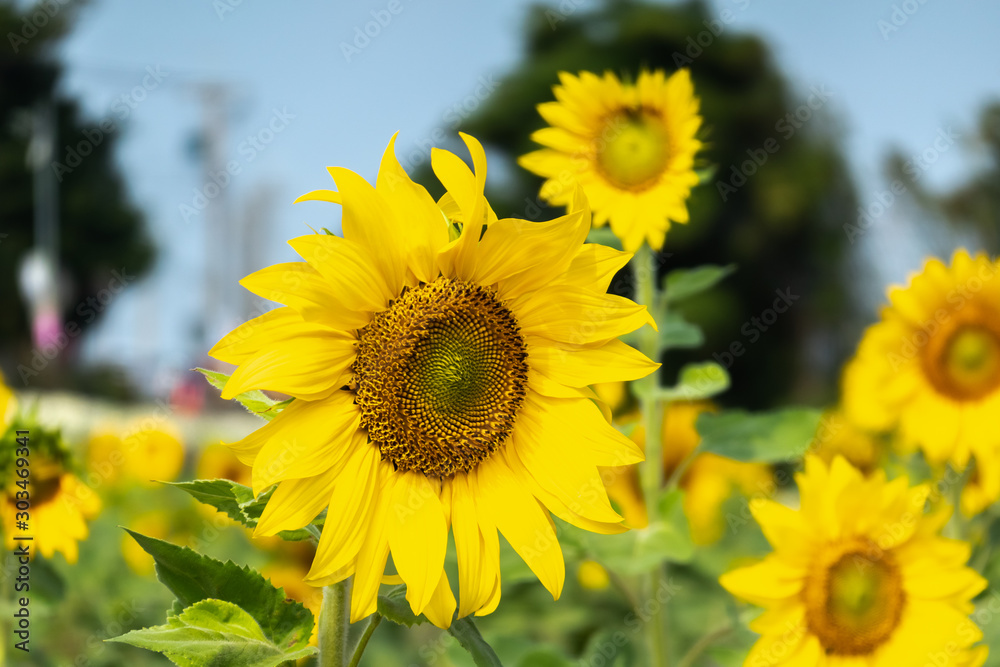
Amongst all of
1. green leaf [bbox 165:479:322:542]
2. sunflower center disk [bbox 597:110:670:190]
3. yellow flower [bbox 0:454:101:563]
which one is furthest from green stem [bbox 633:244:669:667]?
yellow flower [bbox 0:454:101:563]

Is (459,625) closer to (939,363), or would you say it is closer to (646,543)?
(646,543)

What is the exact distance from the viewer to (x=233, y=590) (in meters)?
1.01

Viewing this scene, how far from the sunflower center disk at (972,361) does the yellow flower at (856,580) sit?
0.73 meters

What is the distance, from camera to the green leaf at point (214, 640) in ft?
2.85

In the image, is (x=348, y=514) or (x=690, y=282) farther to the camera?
(x=690, y=282)

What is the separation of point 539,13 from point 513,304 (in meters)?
17.7

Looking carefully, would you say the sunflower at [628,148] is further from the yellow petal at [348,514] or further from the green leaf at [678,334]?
the yellow petal at [348,514]

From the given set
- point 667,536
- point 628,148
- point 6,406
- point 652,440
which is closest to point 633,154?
point 628,148

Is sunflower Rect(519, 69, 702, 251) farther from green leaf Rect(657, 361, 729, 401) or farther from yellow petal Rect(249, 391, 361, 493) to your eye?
yellow petal Rect(249, 391, 361, 493)

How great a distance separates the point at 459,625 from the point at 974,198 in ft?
59.6

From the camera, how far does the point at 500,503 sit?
1003 millimetres

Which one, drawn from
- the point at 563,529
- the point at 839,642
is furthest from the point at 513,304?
the point at 839,642

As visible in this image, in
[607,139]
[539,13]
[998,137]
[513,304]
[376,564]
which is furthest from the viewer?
[539,13]

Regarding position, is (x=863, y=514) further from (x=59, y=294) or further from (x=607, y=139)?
(x=59, y=294)
